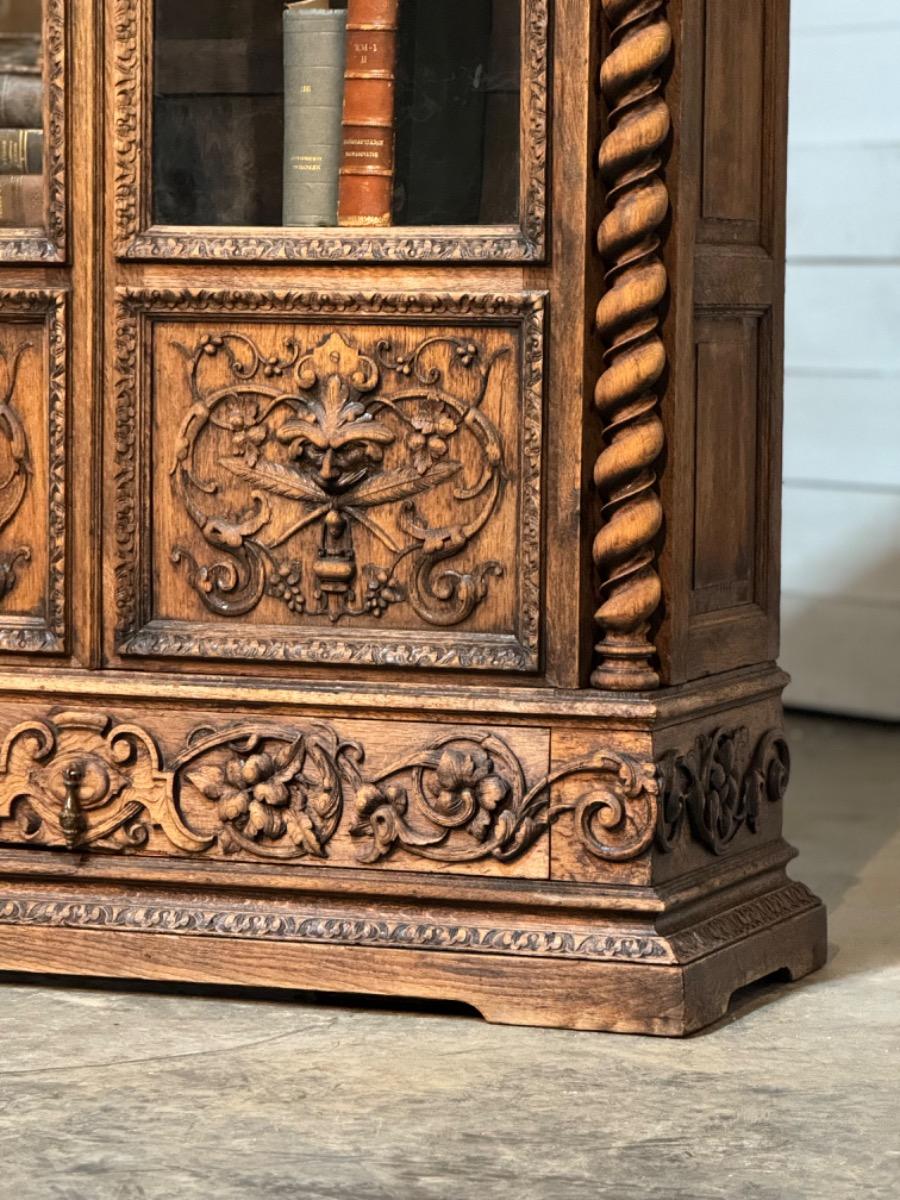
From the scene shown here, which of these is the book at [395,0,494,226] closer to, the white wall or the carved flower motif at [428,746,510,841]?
the carved flower motif at [428,746,510,841]

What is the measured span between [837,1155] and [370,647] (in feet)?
2.91

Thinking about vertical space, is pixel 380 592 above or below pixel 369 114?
below

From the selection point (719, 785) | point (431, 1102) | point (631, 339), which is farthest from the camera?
point (719, 785)

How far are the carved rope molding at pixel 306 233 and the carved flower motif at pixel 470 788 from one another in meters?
0.62

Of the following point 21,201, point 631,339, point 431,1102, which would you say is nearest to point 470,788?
point 431,1102

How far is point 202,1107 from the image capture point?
7.94 ft

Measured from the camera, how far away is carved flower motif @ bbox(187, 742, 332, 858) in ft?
9.29

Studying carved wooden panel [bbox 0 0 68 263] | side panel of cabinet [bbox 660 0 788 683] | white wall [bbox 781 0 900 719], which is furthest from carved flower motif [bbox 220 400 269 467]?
white wall [bbox 781 0 900 719]

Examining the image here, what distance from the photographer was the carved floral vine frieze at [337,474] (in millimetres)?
2793

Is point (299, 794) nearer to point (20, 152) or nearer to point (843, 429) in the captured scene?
point (20, 152)

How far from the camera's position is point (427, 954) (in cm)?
278

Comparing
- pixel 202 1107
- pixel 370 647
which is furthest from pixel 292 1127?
pixel 370 647

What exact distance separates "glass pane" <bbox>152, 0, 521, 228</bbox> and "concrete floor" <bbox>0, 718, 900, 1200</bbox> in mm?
1020

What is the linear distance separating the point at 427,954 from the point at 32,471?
0.82m
